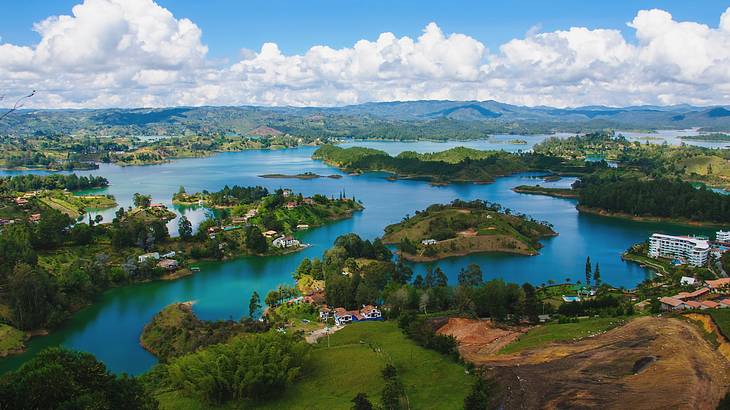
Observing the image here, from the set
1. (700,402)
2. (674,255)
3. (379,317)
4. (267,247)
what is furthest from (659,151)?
(700,402)

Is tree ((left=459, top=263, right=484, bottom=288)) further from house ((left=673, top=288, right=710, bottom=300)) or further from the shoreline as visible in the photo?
the shoreline

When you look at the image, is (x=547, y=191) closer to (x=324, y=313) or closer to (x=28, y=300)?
(x=324, y=313)

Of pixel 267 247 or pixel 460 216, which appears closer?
pixel 267 247

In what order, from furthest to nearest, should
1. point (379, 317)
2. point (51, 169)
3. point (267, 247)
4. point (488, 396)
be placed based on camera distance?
point (51, 169) < point (267, 247) < point (379, 317) < point (488, 396)

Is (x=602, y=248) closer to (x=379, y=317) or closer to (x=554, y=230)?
(x=554, y=230)

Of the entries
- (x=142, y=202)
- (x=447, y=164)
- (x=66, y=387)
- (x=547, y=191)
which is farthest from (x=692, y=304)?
(x=447, y=164)

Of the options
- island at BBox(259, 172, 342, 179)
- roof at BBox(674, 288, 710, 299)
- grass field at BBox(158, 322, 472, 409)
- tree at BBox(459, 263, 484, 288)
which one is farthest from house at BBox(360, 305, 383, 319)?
island at BBox(259, 172, 342, 179)
